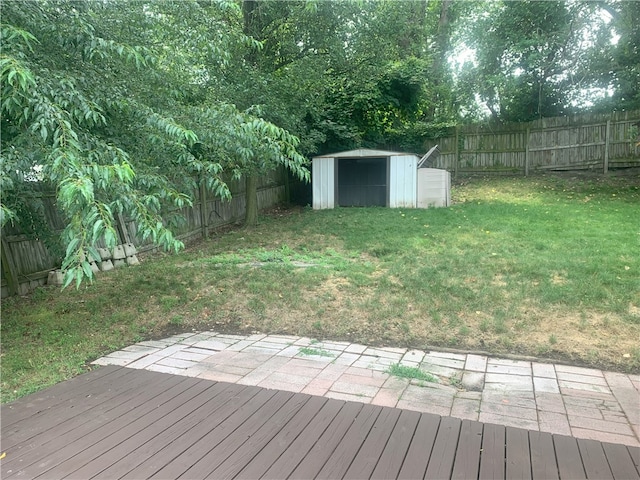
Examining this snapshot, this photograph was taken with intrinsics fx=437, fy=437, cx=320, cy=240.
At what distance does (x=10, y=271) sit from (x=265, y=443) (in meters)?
4.57

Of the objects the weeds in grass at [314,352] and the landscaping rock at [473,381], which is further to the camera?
the weeds in grass at [314,352]

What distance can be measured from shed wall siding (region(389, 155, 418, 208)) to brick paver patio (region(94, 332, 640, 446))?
7.42m

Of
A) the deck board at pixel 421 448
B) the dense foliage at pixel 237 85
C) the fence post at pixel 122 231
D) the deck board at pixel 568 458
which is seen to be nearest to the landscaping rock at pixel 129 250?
the fence post at pixel 122 231

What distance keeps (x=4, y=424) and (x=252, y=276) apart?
3308mm

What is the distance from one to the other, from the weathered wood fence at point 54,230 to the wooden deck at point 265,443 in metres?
2.11

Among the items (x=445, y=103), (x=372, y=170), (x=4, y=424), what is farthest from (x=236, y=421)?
(x=445, y=103)

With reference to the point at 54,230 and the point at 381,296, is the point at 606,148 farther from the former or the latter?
the point at 54,230

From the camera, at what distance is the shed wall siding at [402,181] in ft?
35.5

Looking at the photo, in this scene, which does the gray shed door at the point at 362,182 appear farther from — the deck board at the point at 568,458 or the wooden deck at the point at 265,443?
the deck board at the point at 568,458

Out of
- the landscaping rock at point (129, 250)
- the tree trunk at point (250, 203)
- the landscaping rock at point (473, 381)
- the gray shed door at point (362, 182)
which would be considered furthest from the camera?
the gray shed door at point (362, 182)

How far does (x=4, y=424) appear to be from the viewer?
2588mm

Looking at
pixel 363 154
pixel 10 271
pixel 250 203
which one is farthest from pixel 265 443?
pixel 363 154

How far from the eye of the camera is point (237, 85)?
805cm

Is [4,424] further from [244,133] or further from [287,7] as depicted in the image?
[287,7]
